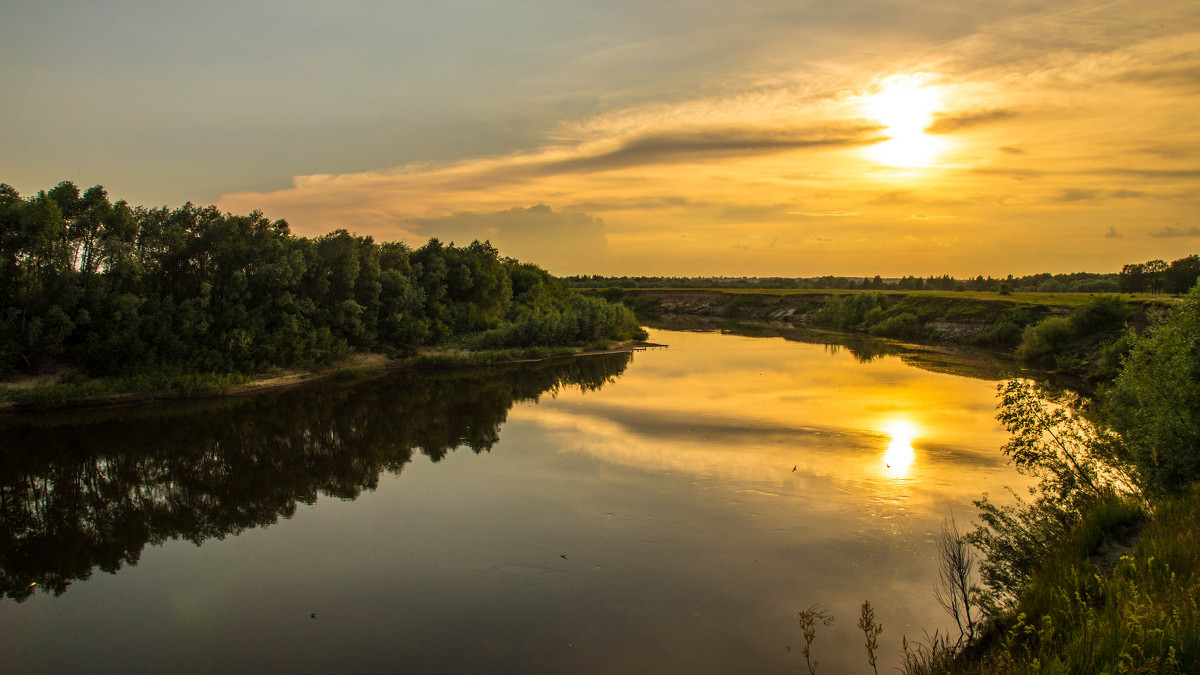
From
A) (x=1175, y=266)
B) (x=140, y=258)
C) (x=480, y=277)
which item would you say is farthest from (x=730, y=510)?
(x=1175, y=266)

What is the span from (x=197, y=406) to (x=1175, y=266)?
8425 centimetres

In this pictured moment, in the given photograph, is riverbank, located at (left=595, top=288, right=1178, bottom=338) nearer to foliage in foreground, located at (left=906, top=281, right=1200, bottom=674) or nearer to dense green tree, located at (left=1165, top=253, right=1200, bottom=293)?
dense green tree, located at (left=1165, top=253, right=1200, bottom=293)

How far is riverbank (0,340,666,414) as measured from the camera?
1075 inches

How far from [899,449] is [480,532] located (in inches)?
576

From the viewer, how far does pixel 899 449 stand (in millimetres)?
21641

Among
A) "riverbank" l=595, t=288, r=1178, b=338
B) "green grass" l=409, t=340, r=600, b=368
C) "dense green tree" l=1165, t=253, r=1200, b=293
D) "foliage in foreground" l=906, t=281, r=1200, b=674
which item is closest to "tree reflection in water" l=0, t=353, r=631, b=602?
"green grass" l=409, t=340, r=600, b=368

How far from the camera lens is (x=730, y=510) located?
15.9 metres

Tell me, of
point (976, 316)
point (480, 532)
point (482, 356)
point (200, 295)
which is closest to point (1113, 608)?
point (480, 532)

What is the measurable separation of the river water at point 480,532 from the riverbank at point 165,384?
6.04ft

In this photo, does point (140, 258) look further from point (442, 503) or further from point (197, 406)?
point (442, 503)

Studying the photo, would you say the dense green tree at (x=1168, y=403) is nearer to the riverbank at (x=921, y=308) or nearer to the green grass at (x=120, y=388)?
the riverbank at (x=921, y=308)

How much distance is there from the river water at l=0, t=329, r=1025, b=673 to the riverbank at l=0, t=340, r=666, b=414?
184 cm

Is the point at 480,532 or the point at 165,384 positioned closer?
the point at 480,532

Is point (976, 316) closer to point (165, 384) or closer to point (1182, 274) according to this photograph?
point (1182, 274)
